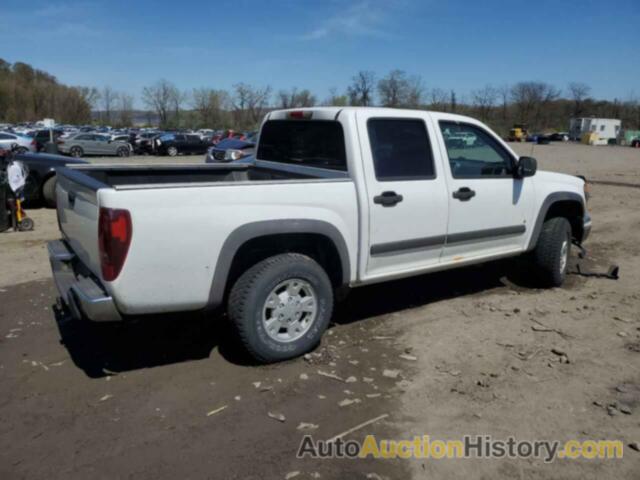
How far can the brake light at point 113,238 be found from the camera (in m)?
3.18

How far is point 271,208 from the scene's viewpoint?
374 cm

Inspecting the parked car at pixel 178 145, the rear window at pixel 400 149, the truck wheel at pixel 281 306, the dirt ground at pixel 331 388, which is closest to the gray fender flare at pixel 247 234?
the truck wheel at pixel 281 306

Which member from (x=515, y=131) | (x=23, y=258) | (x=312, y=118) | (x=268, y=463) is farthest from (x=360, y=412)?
(x=515, y=131)

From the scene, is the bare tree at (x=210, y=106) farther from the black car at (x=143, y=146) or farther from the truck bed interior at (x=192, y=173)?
the truck bed interior at (x=192, y=173)

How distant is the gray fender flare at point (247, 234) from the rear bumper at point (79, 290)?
0.63m

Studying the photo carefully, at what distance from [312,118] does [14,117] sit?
10533 cm

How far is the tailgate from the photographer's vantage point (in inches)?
135

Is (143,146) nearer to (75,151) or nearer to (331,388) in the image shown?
(75,151)

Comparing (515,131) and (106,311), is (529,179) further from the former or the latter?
(515,131)

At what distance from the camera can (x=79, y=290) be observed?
3494 millimetres

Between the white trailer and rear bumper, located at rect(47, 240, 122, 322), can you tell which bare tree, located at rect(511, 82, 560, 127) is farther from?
rear bumper, located at rect(47, 240, 122, 322)

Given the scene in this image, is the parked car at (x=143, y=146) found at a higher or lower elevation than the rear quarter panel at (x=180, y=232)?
higher

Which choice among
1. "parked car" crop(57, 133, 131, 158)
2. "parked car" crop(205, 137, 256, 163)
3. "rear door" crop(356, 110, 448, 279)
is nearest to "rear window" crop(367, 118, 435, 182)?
"rear door" crop(356, 110, 448, 279)

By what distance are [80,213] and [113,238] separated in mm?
704
